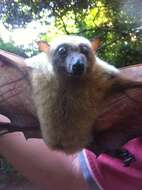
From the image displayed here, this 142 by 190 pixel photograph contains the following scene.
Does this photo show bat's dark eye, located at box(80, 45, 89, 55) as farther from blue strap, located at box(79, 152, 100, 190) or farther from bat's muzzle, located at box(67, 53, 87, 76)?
blue strap, located at box(79, 152, 100, 190)

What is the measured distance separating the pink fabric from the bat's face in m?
0.24

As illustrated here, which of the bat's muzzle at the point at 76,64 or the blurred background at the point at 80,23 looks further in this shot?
the blurred background at the point at 80,23

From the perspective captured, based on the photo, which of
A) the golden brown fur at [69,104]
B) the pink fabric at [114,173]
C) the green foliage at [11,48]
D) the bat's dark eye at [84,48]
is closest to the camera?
the golden brown fur at [69,104]

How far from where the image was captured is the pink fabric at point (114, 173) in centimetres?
92

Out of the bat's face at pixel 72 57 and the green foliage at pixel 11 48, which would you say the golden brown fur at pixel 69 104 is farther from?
the green foliage at pixel 11 48

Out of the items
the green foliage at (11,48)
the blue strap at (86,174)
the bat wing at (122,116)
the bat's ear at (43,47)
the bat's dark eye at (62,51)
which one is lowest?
the blue strap at (86,174)

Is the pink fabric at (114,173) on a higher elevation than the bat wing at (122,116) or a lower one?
lower

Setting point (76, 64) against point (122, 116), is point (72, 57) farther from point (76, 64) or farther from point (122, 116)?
point (122, 116)

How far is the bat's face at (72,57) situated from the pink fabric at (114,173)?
0.24 meters

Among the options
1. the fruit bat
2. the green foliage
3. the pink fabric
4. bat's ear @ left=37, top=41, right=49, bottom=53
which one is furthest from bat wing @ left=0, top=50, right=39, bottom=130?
the green foliage

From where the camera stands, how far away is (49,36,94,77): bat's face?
27.2 inches

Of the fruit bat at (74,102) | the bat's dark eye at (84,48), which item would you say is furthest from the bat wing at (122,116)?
the bat's dark eye at (84,48)

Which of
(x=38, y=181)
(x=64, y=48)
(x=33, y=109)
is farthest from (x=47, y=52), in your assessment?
(x=38, y=181)

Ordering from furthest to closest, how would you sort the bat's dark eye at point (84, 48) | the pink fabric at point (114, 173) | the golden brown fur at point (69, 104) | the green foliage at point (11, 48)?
the green foliage at point (11, 48) → the pink fabric at point (114, 173) → the bat's dark eye at point (84, 48) → the golden brown fur at point (69, 104)
